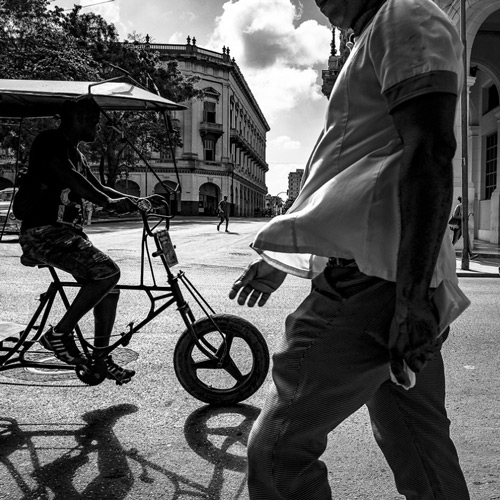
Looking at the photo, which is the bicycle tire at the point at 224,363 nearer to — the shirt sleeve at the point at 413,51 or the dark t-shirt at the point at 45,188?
Answer: the dark t-shirt at the point at 45,188

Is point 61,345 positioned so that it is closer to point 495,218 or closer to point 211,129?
point 495,218

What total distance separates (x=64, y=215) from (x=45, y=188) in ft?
0.64

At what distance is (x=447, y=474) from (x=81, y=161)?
116 inches

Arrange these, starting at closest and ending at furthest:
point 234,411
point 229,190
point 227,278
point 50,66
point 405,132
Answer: point 405,132
point 234,411
point 227,278
point 50,66
point 229,190

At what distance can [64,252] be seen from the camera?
11.4 feet

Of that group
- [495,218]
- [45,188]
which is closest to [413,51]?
[45,188]

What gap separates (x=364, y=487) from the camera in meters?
2.76

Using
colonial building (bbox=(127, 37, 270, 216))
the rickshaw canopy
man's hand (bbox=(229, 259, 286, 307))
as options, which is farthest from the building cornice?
man's hand (bbox=(229, 259, 286, 307))

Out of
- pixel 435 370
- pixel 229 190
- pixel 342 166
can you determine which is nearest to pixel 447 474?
pixel 435 370

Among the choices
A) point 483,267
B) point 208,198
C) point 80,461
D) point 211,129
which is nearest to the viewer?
point 80,461

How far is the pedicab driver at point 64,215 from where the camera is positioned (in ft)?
11.3

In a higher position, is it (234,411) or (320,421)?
(320,421)

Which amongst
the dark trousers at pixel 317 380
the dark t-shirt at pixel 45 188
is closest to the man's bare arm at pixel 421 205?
the dark trousers at pixel 317 380

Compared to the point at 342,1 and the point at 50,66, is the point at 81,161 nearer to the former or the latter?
the point at 342,1
